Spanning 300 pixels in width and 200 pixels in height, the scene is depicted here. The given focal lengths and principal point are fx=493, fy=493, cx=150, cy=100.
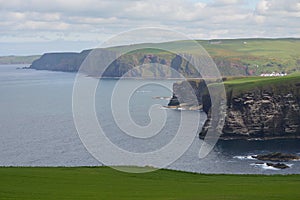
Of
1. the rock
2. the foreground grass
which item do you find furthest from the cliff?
the foreground grass

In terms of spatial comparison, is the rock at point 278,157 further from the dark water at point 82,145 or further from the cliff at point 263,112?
the cliff at point 263,112

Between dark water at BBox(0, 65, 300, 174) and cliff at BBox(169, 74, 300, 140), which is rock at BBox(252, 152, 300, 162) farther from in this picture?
cliff at BBox(169, 74, 300, 140)

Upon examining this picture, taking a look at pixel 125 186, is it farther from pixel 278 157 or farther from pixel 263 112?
pixel 263 112

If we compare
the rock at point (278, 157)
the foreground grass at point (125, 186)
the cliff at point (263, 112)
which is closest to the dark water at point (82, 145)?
the rock at point (278, 157)

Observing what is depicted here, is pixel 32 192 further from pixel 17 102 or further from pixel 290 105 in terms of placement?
pixel 17 102

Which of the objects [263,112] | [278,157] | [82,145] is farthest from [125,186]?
[263,112]

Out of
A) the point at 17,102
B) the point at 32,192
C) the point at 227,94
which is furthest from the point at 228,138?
the point at 17,102
